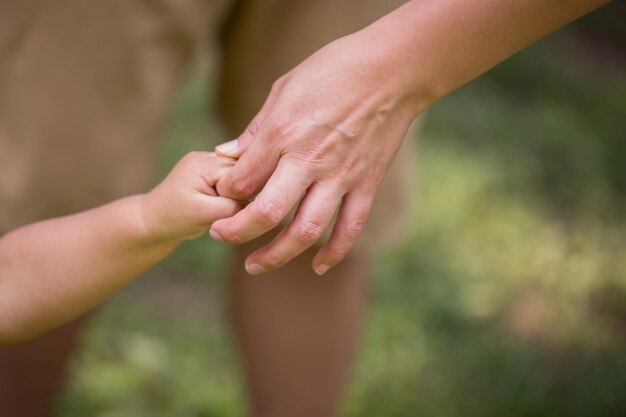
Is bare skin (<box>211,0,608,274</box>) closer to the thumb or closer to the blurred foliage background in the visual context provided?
the thumb

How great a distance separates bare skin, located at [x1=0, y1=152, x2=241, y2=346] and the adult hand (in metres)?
0.05

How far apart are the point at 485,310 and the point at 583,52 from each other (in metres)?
2.03

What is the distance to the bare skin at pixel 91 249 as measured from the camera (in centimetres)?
89

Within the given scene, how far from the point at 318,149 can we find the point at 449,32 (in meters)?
0.19

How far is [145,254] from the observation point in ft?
3.09

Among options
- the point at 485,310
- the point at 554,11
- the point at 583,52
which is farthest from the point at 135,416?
the point at 583,52

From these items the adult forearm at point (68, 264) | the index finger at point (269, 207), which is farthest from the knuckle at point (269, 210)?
the adult forearm at point (68, 264)

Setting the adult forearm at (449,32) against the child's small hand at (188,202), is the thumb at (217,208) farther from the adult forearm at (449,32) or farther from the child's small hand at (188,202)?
the adult forearm at (449,32)

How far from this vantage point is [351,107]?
0.86 metres

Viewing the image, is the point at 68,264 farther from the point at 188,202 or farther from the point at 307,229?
the point at 307,229

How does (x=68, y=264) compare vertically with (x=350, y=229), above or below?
above

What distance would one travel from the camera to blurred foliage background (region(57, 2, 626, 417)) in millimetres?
1810

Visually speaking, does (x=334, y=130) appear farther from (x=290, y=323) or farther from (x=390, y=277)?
(x=390, y=277)

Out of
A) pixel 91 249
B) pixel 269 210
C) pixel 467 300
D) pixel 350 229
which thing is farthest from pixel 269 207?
pixel 467 300
